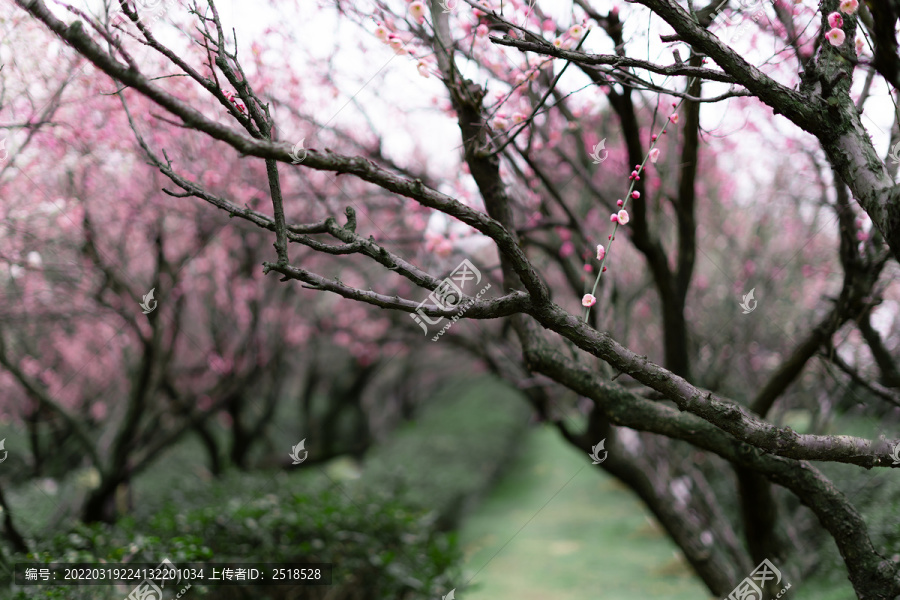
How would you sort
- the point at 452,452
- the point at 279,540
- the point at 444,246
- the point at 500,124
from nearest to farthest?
the point at 500,124 → the point at 279,540 → the point at 444,246 → the point at 452,452

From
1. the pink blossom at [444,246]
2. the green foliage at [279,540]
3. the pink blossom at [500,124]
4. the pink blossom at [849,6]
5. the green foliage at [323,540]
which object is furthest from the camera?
A: the pink blossom at [444,246]

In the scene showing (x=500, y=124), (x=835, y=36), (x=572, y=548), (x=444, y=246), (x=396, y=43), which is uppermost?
(x=444, y=246)

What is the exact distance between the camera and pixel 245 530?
440 cm

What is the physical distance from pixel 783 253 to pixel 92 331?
9.81 meters

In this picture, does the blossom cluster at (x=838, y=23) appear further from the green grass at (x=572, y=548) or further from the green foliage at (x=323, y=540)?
the green foliage at (x=323, y=540)

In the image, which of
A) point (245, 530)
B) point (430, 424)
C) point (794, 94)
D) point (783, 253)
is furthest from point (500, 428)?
point (794, 94)

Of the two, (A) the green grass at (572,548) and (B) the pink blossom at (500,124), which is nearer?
(B) the pink blossom at (500,124)

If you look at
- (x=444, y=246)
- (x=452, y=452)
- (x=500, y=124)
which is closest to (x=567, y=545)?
(x=452, y=452)

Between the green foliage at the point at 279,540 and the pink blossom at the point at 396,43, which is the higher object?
the pink blossom at the point at 396,43

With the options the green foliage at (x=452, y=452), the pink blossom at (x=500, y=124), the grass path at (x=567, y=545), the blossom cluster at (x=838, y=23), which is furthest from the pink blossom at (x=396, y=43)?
the green foliage at (x=452, y=452)

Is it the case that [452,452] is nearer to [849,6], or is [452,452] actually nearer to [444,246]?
[444,246]

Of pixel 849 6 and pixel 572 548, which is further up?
pixel 849 6

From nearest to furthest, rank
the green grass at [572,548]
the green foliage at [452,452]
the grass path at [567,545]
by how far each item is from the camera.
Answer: the green grass at [572,548] → the grass path at [567,545] → the green foliage at [452,452]

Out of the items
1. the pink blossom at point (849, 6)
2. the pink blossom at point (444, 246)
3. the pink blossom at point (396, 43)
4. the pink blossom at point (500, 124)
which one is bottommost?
the pink blossom at point (849, 6)
